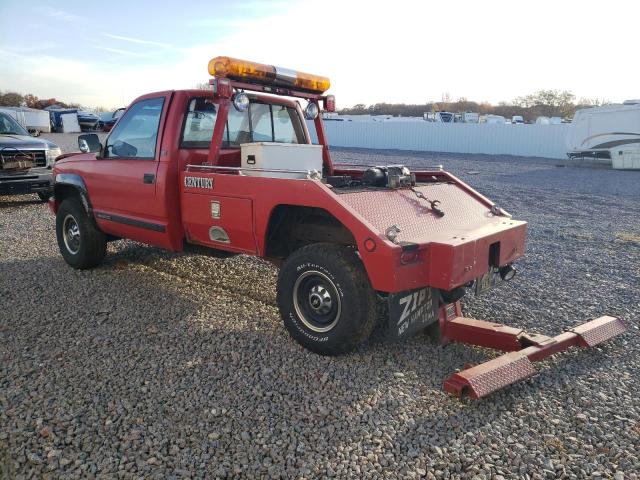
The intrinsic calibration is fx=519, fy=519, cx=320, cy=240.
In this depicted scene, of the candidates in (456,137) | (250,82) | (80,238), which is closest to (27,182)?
(80,238)

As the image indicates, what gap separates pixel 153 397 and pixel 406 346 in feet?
6.39

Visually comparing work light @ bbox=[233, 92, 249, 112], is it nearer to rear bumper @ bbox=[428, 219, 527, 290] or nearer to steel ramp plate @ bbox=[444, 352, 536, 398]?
rear bumper @ bbox=[428, 219, 527, 290]

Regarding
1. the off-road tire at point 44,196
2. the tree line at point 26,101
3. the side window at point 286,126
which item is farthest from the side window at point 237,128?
the tree line at point 26,101

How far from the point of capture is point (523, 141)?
97.3 ft

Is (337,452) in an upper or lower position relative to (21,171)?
lower

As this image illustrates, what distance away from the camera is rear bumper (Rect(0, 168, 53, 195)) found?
9711 millimetres

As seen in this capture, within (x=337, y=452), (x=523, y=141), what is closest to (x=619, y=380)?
(x=337, y=452)

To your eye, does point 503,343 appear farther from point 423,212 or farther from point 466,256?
point 423,212

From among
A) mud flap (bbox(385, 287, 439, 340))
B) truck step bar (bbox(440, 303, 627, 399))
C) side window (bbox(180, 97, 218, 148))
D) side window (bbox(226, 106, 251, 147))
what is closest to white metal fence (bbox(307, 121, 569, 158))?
side window (bbox(226, 106, 251, 147))

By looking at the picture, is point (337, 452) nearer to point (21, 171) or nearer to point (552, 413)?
point (552, 413)

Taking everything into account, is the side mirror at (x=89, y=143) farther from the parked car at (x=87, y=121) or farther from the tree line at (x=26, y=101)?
the tree line at (x=26, y=101)

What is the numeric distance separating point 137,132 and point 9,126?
299 inches

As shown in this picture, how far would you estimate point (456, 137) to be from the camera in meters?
31.9

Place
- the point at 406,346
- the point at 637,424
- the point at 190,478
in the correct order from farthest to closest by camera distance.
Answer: the point at 406,346
the point at 637,424
the point at 190,478
